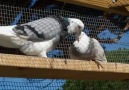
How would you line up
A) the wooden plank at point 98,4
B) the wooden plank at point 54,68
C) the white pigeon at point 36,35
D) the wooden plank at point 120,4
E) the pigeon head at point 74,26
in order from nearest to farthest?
1. the wooden plank at point 54,68
2. the white pigeon at point 36,35
3. the pigeon head at point 74,26
4. the wooden plank at point 98,4
5. the wooden plank at point 120,4

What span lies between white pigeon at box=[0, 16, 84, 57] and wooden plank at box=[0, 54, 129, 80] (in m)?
0.11

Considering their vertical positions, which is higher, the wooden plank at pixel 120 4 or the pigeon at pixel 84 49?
the wooden plank at pixel 120 4

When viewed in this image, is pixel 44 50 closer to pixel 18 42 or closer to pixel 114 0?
pixel 18 42

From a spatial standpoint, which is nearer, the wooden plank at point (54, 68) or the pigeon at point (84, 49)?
the wooden plank at point (54, 68)

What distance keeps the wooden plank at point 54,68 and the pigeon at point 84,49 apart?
7.0 inches

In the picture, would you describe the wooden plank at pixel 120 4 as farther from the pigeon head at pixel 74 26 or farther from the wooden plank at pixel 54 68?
the wooden plank at pixel 54 68

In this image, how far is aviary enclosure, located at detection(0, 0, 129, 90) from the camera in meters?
1.18

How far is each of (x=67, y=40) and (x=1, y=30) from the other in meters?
0.48

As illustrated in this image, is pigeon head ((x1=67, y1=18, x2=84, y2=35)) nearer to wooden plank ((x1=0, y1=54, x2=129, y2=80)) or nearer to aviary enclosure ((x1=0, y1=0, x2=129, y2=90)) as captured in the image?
aviary enclosure ((x1=0, y1=0, x2=129, y2=90))

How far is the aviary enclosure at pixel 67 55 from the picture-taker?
1179mm

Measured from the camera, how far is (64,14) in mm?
1659

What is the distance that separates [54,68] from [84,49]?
17.0 inches

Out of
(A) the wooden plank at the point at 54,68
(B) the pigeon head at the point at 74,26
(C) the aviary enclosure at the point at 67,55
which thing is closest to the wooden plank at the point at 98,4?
(C) the aviary enclosure at the point at 67,55

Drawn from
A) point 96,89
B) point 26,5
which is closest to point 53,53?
point 26,5
